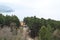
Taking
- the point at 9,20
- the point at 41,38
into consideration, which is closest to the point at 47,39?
the point at 41,38

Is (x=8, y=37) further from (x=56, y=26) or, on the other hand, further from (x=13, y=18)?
(x=13, y=18)

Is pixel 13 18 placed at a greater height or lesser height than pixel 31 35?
greater

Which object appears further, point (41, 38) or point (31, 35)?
point (31, 35)

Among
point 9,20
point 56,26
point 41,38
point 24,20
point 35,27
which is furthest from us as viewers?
point 24,20

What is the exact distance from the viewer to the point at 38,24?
66.0 ft

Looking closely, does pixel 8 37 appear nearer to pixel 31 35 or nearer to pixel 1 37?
pixel 1 37

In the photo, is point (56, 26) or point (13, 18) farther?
point (13, 18)

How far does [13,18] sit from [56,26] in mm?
6141

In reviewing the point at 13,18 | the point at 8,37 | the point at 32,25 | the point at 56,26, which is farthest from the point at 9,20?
the point at 8,37

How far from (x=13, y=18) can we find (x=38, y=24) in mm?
3936

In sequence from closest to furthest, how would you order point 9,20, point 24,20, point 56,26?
point 56,26 → point 9,20 → point 24,20

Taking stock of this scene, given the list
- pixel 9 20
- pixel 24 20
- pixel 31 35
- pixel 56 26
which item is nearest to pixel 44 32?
pixel 56 26

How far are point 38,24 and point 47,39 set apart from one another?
331 inches

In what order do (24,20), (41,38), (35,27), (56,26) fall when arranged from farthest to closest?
(24,20), (35,27), (56,26), (41,38)
